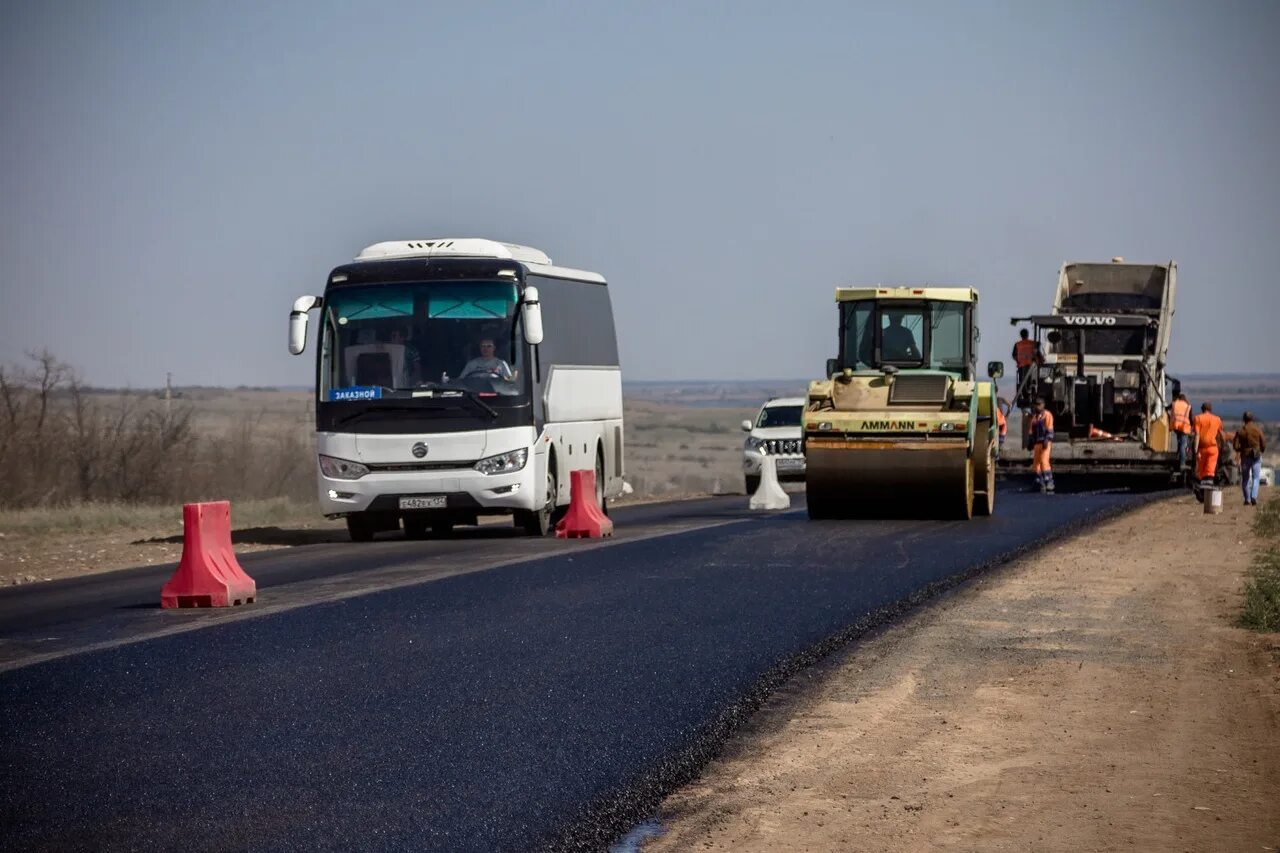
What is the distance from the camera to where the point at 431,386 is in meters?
23.2

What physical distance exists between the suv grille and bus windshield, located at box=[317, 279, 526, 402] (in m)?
14.0

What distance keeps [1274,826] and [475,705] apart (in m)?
4.47

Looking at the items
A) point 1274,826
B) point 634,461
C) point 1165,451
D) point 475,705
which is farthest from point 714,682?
point 634,461

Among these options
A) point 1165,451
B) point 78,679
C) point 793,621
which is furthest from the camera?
point 1165,451

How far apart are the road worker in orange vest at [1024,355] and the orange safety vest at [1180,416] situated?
263cm

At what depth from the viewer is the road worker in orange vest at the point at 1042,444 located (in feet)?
118

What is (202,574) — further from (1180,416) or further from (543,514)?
(1180,416)

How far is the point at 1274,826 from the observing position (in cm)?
782

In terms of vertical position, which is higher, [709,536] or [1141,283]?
[1141,283]

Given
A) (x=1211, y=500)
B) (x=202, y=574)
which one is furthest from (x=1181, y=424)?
(x=202, y=574)

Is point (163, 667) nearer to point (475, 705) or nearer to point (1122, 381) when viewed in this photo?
point (475, 705)

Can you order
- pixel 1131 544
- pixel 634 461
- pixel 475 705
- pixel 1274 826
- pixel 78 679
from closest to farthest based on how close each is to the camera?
pixel 1274 826
pixel 475 705
pixel 78 679
pixel 1131 544
pixel 634 461

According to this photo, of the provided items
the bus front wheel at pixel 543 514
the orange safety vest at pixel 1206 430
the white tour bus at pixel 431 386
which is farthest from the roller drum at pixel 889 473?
the orange safety vest at pixel 1206 430

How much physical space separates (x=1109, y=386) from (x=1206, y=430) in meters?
5.00
